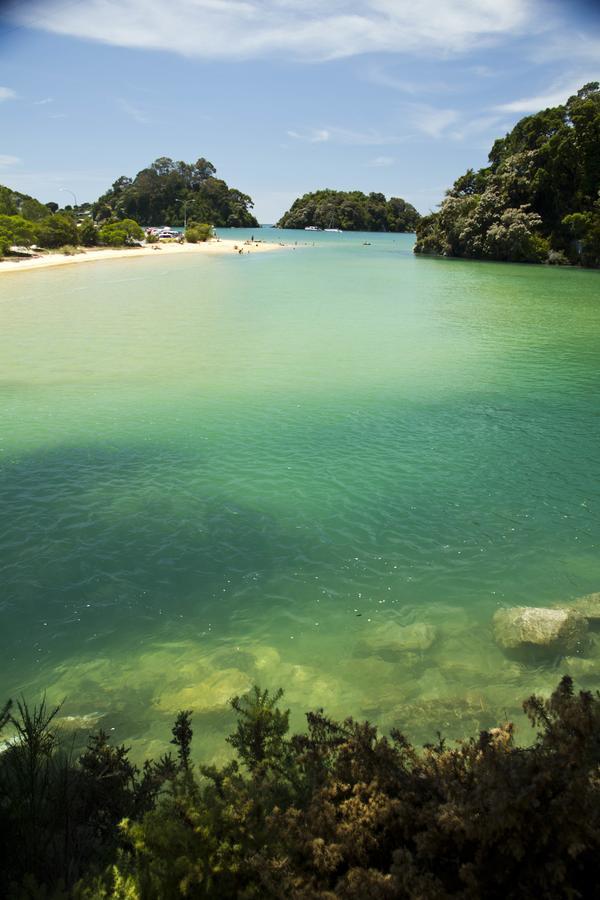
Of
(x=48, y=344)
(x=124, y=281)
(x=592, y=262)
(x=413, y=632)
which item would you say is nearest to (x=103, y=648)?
(x=413, y=632)

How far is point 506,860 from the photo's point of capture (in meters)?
2.75

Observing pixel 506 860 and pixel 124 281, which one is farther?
pixel 124 281

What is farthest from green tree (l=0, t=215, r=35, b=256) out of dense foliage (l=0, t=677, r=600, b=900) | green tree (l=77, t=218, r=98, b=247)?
dense foliage (l=0, t=677, r=600, b=900)

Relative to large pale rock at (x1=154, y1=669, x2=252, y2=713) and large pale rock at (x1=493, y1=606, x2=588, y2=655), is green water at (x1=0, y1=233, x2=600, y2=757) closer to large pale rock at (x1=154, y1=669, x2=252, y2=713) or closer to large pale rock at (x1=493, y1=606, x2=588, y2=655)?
large pale rock at (x1=154, y1=669, x2=252, y2=713)

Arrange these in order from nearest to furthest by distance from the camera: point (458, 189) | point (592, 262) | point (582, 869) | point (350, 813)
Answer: point (582, 869) < point (350, 813) < point (592, 262) < point (458, 189)

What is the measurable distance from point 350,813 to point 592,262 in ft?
221

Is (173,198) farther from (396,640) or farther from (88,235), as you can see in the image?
(396,640)

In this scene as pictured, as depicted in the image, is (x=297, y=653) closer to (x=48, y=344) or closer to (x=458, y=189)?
(x=48, y=344)

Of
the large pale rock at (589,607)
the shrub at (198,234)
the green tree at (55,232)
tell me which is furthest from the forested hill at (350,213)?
the large pale rock at (589,607)

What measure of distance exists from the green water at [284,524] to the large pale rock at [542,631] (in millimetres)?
241

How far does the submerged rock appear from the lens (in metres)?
6.57

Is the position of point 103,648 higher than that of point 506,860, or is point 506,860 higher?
point 506,860

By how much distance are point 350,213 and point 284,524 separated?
7533 inches

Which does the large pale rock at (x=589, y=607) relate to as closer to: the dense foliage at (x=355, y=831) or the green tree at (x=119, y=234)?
the dense foliage at (x=355, y=831)
